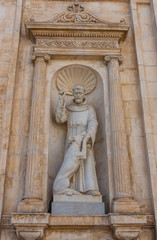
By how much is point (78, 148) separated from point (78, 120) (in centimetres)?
91

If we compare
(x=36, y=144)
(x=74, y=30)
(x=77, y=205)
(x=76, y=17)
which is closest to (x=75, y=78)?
(x=74, y=30)

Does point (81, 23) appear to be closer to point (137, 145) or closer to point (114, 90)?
point (114, 90)

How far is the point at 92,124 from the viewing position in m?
7.95

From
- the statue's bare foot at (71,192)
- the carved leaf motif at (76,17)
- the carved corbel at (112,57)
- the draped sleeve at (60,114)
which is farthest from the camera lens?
the carved leaf motif at (76,17)

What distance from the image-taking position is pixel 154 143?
7621 millimetres

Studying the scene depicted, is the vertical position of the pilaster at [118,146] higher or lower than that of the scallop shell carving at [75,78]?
lower

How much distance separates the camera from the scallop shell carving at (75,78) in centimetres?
903

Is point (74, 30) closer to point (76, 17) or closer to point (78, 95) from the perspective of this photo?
point (76, 17)

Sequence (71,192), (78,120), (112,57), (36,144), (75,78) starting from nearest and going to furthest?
(71,192), (36,144), (78,120), (112,57), (75,78)

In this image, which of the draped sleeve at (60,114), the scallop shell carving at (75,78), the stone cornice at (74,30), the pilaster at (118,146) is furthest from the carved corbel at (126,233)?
the stone cornice at (74,30)

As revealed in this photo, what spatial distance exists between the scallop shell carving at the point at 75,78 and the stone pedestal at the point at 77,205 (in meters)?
3.36

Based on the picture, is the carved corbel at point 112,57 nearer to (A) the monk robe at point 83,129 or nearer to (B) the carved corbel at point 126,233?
(A) the monk robe at point 83,129

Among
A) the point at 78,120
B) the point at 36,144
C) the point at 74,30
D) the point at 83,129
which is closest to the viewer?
the point at 36,144

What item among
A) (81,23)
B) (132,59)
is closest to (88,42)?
(81,23)
